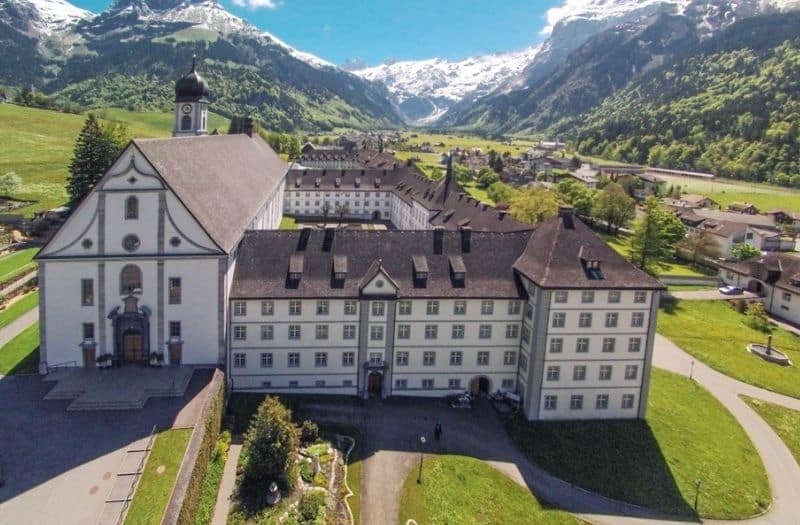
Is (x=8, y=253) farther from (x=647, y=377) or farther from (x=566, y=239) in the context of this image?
(x=647, y=377)

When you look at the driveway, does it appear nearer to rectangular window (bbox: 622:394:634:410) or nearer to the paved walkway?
the paved walkway

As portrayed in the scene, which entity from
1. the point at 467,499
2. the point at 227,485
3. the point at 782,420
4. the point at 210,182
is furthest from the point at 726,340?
the point at 227,485

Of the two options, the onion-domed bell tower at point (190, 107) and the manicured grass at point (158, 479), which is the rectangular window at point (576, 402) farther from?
the onion-domed bell tower at point (190, 107)

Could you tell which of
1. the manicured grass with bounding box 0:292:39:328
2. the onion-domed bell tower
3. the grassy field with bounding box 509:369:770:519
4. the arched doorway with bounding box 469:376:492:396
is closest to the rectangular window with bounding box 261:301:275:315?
the arched doorway with bounding box 469:376:492:396

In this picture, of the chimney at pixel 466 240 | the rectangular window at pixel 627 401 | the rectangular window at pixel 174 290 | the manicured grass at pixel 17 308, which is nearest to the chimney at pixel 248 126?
the manicured grass at pixel 17 308

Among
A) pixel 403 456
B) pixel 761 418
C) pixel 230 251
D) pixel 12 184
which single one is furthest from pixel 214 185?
pixel 12 184

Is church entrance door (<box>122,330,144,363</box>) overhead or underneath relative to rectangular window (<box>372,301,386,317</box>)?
underneath
